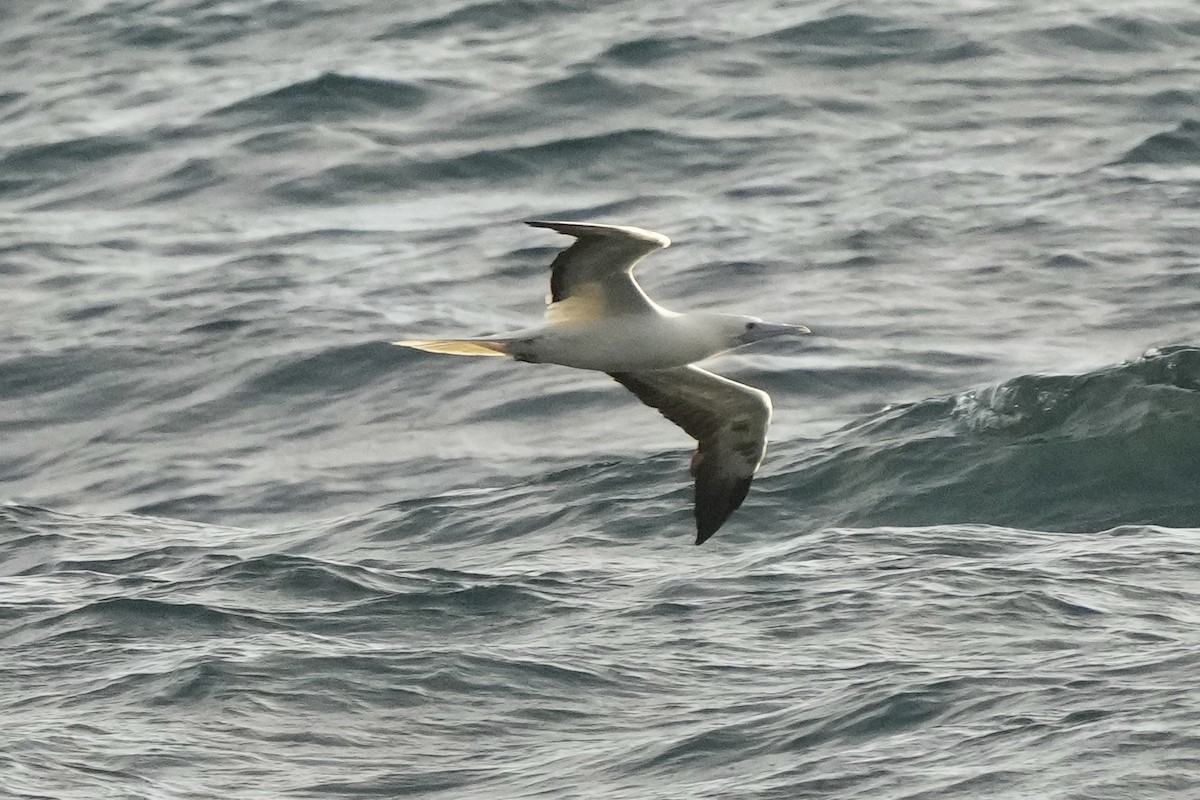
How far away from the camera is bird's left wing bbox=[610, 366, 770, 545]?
11.4 m

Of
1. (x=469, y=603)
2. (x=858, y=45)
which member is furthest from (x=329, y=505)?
(x=858, y=45)

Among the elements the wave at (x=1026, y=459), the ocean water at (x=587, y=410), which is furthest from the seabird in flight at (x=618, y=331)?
the wave at (x=1026, y=459)

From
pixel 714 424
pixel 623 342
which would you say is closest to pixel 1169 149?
pixel 714 424

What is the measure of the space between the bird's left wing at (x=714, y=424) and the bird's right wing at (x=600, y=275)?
90cm

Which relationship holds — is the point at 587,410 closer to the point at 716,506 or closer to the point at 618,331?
the point at 716,506

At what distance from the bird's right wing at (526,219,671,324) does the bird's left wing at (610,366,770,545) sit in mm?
898

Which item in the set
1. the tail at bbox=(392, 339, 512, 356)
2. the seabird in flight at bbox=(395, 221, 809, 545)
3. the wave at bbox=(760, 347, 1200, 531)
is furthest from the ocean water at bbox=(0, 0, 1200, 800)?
the tail at bbox=(392, 339, 512, 356)

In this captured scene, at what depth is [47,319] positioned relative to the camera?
17766 mm

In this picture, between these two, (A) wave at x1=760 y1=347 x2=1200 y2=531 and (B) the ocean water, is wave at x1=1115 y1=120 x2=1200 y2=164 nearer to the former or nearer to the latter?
(B) the ocean water

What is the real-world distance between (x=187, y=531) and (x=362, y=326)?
10.2ft

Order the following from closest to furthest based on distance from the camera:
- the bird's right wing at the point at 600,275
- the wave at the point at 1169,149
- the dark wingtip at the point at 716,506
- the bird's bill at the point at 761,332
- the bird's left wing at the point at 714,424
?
1. the bird's right wing at the point at 600,275
2. the bird's bill at the point at 761,332
3. the bird's left wing at the point at 714,424
4. the dark wingtip at the point at 716,506
5. the wave at the point at 1169,149

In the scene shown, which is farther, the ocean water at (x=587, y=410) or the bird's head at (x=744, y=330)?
the ocean water at (x=587, y=410)

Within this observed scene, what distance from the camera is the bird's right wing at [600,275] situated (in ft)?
32.2

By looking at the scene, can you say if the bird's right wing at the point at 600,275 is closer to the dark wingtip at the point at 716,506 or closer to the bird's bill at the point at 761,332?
the bird's bill at the point at 761,332
